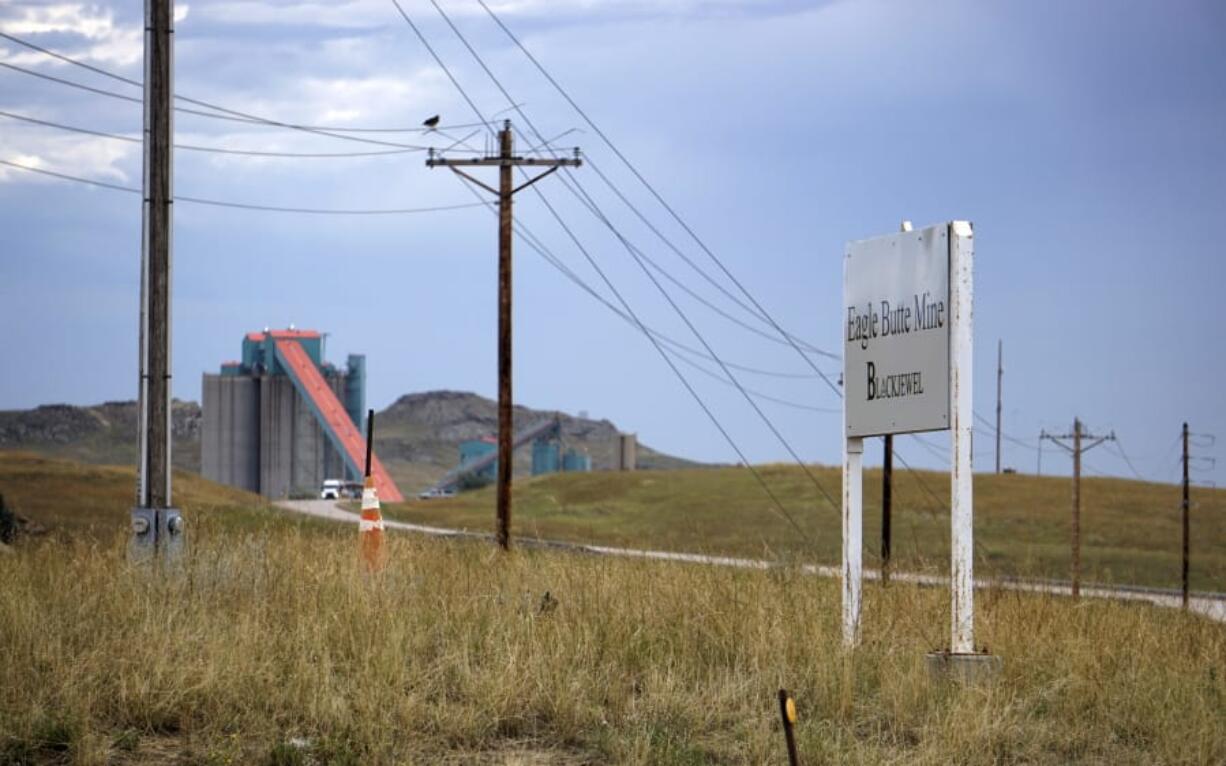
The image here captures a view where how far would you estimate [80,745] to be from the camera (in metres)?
7.59

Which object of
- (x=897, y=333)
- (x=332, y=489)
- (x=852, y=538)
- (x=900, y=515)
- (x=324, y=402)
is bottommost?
(x=332, y=489)

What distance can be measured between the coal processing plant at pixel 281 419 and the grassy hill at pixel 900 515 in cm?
2309

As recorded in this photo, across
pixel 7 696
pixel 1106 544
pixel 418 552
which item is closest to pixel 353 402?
pixel 1106 544

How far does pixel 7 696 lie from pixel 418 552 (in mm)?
8067

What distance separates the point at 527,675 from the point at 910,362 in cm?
446

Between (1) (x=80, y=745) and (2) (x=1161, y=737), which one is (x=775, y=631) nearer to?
(2) (x=1161, y=737)

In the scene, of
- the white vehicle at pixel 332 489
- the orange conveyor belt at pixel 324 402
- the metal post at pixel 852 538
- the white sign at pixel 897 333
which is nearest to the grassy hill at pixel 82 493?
the white vehicle at pixel 332 489

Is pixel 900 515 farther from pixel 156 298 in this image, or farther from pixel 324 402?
pixel 324 402

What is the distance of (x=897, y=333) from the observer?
1220 cm

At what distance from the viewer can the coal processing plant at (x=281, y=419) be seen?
113m

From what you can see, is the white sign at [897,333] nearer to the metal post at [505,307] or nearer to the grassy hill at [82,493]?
the metal post at [505,307]

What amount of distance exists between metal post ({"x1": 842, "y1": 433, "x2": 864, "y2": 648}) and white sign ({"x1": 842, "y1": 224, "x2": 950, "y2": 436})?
246mm

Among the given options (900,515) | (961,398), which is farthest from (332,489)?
(961,398)

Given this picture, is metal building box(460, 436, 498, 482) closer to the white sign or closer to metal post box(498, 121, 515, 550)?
metal post box(498, 121, 515, 550)
